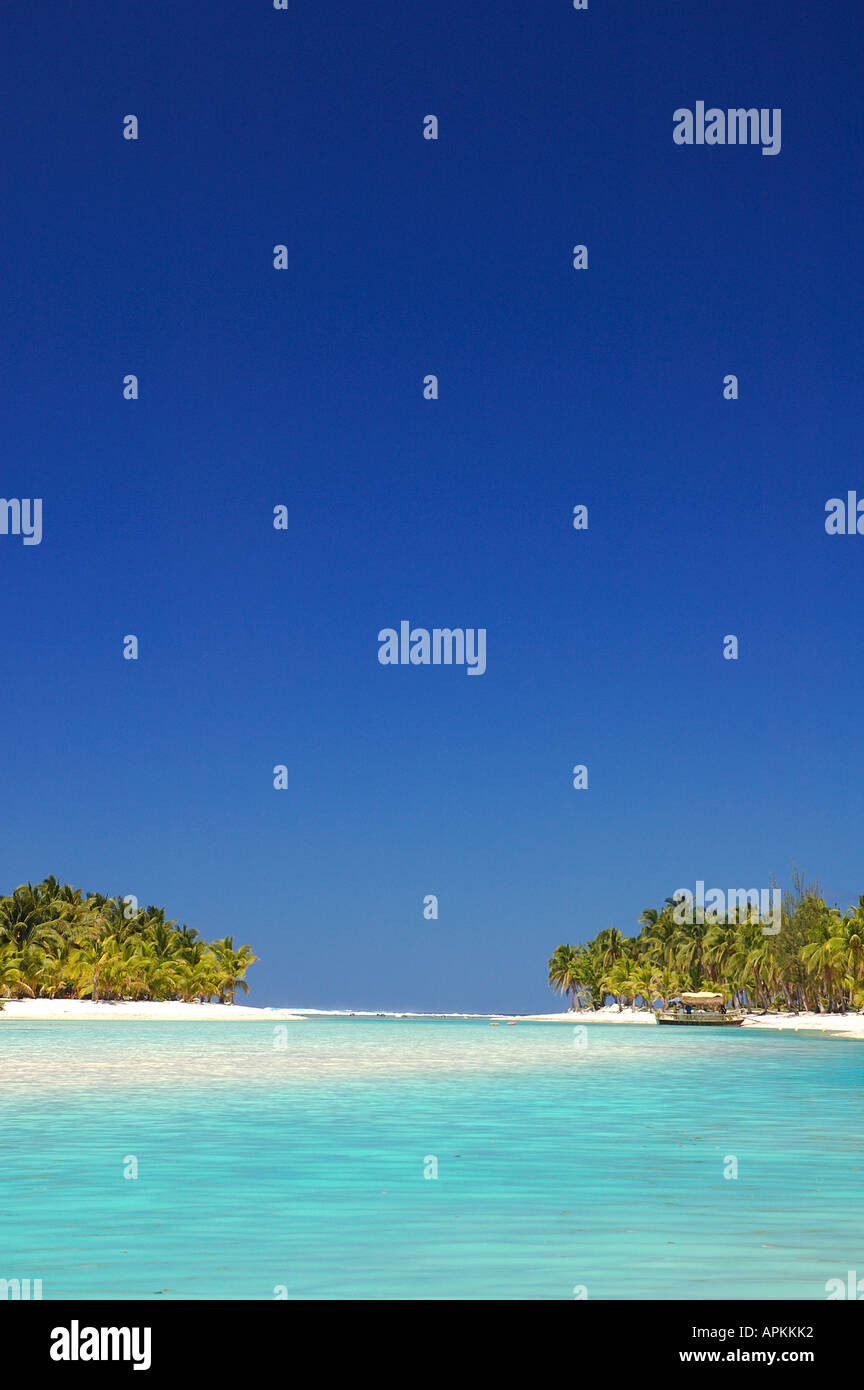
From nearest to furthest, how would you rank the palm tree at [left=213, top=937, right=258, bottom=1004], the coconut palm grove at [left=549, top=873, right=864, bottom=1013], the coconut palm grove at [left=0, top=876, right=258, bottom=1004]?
the coconut palm grove at [left=549, top=873, right=864, bottom=1013]
the coconut palm grove at [left=0, top=876, right=258, bottom=1004]
the palm tree at [left=213, top=937, right=258, bottom=1004]

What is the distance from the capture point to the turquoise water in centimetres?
1459

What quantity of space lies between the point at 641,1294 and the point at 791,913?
135 meters

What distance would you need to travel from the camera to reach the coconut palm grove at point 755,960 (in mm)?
120625

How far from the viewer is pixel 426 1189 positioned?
20984 mm

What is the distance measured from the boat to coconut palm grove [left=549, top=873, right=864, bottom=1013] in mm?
7646

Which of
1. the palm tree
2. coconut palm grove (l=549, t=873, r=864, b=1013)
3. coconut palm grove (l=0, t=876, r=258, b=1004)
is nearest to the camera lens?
coconut palm grove (l=549, t=873, r=864, b=1013)

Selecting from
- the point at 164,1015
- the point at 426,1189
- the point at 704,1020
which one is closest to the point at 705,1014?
the point at 704,1020

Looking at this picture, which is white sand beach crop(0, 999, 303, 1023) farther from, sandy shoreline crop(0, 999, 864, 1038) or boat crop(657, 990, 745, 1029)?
boat crop(657, 990, 745, 1029)

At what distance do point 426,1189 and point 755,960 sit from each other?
431ft

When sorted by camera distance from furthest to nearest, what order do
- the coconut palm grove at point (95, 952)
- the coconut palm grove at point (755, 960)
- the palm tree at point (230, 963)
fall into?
the palm tree at point (230, 963) → the coconut palm grove at point (95, 952) → the coconut palm grove at point (755, 960)

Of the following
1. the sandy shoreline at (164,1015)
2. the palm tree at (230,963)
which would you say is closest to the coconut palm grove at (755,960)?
the sandy shoreline at (164,1015)

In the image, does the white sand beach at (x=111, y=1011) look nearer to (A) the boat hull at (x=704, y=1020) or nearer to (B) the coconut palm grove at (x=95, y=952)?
(B) the coconut palm grove at (x=95, y=952)

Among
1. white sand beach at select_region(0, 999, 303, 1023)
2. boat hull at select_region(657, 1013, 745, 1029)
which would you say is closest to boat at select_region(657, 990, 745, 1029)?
boat hull at select_region(657, 1013, 745, 1029)

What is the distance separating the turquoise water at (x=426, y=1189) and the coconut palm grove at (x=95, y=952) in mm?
97037
